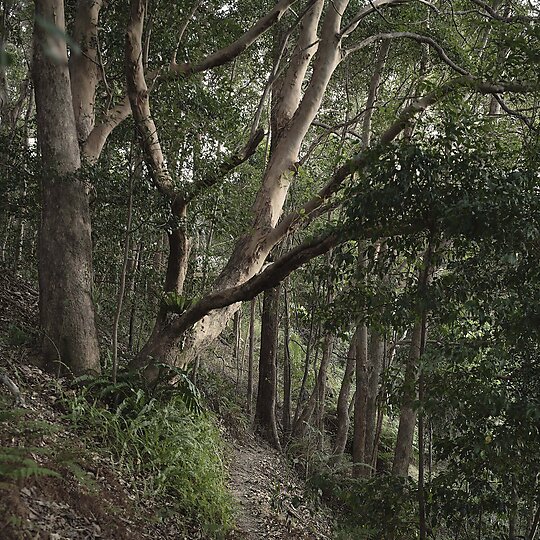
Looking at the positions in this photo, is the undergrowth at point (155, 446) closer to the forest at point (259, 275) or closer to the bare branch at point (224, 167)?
the forest at point (259, 275)

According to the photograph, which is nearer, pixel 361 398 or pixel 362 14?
pixel 362 14

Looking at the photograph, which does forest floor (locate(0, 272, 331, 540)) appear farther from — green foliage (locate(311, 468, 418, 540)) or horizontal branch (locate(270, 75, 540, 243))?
horizontal branch (locate(270, 75, 540, 243))

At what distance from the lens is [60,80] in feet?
23.1

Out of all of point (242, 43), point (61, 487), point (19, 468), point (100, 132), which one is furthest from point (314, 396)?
point (19, 468)

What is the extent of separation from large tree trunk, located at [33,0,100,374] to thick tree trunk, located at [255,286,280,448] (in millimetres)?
5566

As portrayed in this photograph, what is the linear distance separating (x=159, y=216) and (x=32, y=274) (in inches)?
175

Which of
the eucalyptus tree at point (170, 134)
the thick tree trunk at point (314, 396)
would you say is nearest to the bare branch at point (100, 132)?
the eucalyptus tree at point (170, 134)

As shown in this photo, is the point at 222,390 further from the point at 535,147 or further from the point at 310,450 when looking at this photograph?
the point at 535,147

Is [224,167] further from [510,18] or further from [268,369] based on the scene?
[268,369]

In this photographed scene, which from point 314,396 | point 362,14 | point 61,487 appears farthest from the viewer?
point 314,396

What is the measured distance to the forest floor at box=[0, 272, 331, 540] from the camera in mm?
3785

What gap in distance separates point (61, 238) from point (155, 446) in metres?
2.77

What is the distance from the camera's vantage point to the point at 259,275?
6664 millimetres

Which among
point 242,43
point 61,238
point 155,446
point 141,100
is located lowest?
point 155,446
